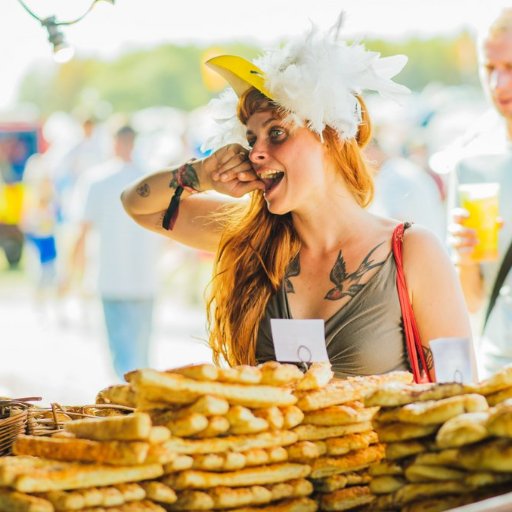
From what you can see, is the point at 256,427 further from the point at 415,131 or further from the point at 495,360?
the point at 415,131

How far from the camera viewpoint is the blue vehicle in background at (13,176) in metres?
17.6

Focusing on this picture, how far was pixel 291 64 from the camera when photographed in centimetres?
300

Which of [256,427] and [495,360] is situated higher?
[495,360]

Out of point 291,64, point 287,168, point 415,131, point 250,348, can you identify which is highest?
point 415,131

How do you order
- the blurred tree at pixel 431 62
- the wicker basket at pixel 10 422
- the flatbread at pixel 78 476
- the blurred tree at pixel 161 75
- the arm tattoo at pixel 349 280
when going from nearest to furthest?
1. the flatbread at pixel 78 476
2. the wicker basket at pixel 10 422
3. the arm tattoo at pixel 349 280
4. the blurred tree at pixel 161 75
5. the blurred tree at pixel 431 62

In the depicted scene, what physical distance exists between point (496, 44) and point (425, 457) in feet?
7.54

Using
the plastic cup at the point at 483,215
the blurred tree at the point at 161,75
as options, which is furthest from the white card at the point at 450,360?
the blurred tree at the point at 161,75

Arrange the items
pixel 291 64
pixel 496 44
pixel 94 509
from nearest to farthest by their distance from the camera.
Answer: pixel 94 509 → pixel 291 64 → pixel 496 44

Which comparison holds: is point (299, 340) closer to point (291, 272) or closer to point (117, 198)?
point (291, 272)

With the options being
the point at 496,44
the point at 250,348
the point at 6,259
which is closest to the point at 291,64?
the point at 250,348

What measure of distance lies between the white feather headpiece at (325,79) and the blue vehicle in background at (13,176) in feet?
49.0

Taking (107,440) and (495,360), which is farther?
(495,360)

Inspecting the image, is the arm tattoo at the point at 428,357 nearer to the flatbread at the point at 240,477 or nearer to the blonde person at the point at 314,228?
the blonde person at the point at 314,228

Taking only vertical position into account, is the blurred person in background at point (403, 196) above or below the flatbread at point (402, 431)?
above
